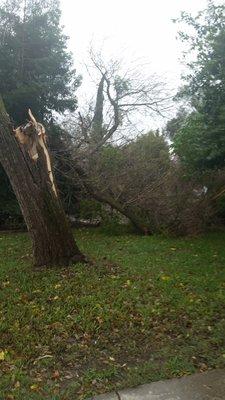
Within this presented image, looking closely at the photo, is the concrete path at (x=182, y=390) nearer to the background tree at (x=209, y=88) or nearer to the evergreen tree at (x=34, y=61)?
the background tree at (x=209, y=88)

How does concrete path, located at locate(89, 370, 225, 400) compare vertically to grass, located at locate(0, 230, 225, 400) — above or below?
below

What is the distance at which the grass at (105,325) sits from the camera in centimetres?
384

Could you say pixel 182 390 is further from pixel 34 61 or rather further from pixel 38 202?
pixel 34 61

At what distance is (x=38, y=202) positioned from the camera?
7.22 metres

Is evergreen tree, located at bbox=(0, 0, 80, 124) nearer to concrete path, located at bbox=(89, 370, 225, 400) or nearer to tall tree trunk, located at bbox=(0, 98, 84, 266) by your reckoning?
tall tree trunk, located at bbox=(0, 98, 84, 266)

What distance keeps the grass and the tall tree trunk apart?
0.43m

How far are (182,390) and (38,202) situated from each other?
4.40 meters

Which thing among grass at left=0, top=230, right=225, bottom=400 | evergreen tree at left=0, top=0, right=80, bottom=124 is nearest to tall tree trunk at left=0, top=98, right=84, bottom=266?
grass at left=0, top=230, right=225, bottom=400

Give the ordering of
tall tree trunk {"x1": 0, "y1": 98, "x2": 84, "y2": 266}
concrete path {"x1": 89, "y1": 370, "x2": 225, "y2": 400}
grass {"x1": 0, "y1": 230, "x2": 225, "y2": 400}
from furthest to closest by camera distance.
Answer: tall tree trunk {"x1": 0, "y1": 98, "x2": 84, "y2": 266} < grass {"x1": 0, "y1": 230, "x2": 225, "y2": 400} < concrete path {"x1": 89, "y1": 370, "x2": 225, "y2": 400}

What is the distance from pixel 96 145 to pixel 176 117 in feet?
26.1

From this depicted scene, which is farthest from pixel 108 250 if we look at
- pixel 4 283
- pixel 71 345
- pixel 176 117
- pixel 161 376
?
pixel 176 117

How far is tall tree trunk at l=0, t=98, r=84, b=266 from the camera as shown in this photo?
7220 millimetres

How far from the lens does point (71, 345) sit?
4.46 meters

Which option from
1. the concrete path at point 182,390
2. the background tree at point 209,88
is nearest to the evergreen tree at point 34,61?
the background tree at point 209,88
